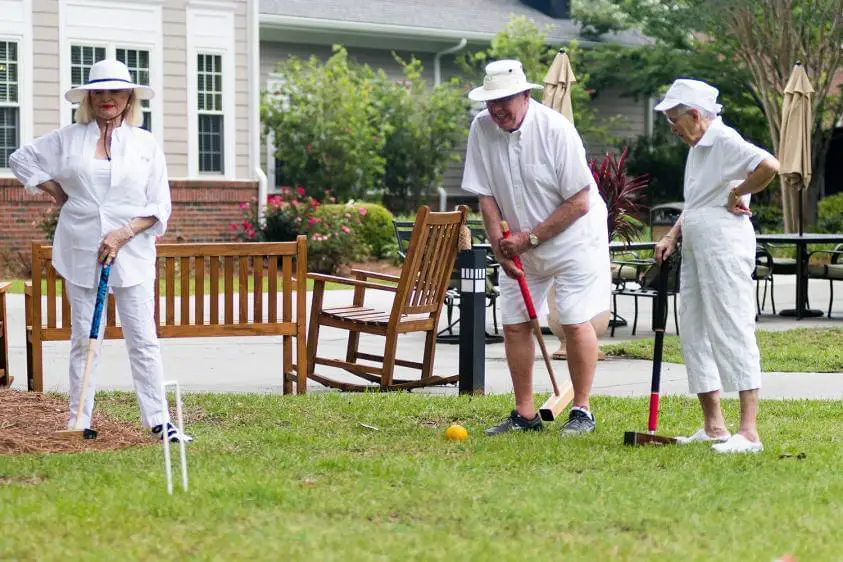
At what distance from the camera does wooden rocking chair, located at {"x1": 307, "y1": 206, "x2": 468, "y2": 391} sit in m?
8.68

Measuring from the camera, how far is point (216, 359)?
1079cm

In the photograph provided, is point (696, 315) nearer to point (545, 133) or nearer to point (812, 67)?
point (545, 133)

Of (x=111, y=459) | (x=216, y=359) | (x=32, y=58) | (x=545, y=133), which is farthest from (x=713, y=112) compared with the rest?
(x=32, y=58)

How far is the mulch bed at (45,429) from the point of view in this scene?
638 centimetres

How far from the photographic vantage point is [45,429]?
6.85m

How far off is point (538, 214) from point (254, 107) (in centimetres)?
1549

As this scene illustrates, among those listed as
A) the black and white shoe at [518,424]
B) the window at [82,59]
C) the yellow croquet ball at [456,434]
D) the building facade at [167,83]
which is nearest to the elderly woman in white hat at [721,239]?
the black and white shoe at [518,424]

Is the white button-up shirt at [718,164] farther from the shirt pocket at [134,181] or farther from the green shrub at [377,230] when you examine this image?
the green shrub at [377,230]

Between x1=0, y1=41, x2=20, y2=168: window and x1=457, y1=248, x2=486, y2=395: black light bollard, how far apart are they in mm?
13040

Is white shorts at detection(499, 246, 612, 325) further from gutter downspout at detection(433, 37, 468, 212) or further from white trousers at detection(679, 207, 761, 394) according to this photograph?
gutter downspout at detection(433, 37, 468, 212)

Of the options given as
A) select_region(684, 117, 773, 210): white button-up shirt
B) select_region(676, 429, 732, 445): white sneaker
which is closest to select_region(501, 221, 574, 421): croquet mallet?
select_region(676, 429, 732, 445): white sneaker

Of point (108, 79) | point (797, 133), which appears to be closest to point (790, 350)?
point (797, 133)

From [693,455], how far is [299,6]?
70.1 ft

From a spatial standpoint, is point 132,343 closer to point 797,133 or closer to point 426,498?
point 426,498
